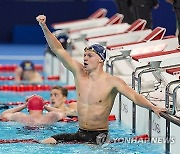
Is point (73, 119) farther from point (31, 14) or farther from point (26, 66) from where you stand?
point (31, 14)

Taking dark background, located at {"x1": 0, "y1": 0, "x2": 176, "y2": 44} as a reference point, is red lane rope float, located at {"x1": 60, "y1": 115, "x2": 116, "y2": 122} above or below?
below

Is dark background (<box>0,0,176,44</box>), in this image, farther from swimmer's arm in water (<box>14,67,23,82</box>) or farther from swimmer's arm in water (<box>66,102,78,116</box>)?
swimmer's arm in water (<box>66,102,78,116</box>)

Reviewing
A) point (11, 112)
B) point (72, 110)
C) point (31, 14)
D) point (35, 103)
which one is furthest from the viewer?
point (31, 14)

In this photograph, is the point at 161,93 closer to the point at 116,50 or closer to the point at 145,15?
the point at 116,50

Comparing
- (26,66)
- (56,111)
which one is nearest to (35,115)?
(56,111)

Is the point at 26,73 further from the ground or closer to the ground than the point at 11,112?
further from the ground

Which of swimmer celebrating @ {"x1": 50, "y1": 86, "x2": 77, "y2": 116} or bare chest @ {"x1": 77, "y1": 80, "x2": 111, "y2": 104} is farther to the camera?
swimmer celebrating @ {"x1": 50, "y1": 86, "x2": 77, "y2": 116}

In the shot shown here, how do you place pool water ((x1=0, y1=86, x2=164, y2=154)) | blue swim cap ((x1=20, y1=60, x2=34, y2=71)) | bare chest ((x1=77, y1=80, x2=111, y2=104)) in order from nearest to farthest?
1. pool water ((x1=0, y1=86, x2=164, y2=154))
2. bare chest ((x1=77, y1=80, x2=111, y2=104))
3. blue swim cap ((x1=20, y1=60, x2=34, y2=71))

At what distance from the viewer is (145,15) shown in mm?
10625

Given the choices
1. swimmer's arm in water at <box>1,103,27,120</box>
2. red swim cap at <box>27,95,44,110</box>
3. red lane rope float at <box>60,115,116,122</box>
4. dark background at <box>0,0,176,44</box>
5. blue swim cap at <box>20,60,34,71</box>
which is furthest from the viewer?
dark background at <box>0,0,176,44</box>

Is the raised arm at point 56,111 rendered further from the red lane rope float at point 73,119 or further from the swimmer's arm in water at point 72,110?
the swimmer's arm in water at point 72,110

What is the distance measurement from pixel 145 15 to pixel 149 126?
3.98 m

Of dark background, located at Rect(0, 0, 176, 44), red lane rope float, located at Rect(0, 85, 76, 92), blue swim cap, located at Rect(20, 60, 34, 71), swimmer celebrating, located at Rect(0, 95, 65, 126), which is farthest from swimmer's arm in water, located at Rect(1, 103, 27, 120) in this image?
dark background, located at Rect(0, 0, 176, 44)

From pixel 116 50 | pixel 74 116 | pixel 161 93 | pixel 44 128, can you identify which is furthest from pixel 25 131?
pixel 116 50
